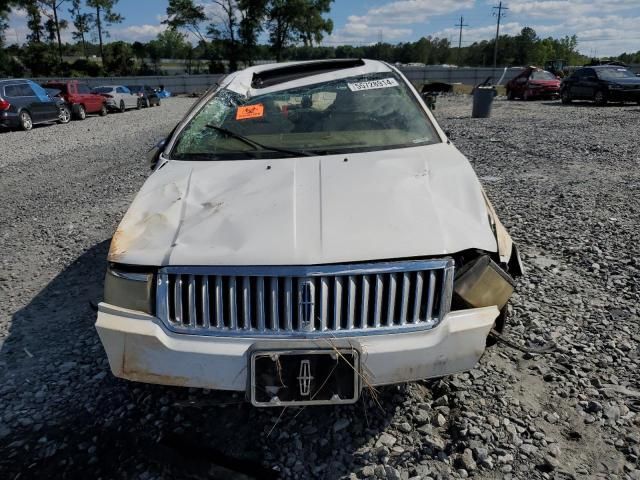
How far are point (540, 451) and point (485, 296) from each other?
804 millimetres

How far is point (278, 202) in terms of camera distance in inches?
101

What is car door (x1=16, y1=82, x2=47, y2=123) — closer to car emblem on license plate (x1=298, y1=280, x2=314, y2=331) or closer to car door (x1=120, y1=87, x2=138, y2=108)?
car door (x1=120, y1=87, x2=138, y2=108)

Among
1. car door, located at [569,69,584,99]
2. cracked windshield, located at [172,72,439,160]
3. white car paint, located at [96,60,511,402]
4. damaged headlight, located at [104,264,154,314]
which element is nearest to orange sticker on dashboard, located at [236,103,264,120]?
cracked windshield, located at [172,72,439,160]

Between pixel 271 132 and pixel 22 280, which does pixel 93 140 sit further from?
pixel 271 132

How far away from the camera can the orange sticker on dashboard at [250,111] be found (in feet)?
12.0

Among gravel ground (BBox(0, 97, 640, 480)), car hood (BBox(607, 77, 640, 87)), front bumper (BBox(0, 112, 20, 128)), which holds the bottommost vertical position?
gravel ground (BBox(0, 97, 640, 480))

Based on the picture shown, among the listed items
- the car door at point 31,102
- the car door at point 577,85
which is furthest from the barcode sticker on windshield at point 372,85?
the car door at point 577,85

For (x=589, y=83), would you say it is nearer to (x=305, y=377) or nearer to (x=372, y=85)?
(x=372, y=85)

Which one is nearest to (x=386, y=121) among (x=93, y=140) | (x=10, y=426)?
(x=10, y=426)

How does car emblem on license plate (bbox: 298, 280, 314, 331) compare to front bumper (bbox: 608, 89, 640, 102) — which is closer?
car emblem on license plate (bbox: 298, 280, 314, 331)

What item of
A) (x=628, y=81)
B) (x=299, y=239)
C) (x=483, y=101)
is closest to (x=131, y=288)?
(x=299, y=239)

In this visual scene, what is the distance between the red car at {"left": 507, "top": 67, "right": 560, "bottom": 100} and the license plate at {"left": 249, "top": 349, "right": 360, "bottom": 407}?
24.8 metres

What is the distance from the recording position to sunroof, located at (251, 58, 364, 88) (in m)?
4.11

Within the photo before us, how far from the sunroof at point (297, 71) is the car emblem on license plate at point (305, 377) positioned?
103 inches
